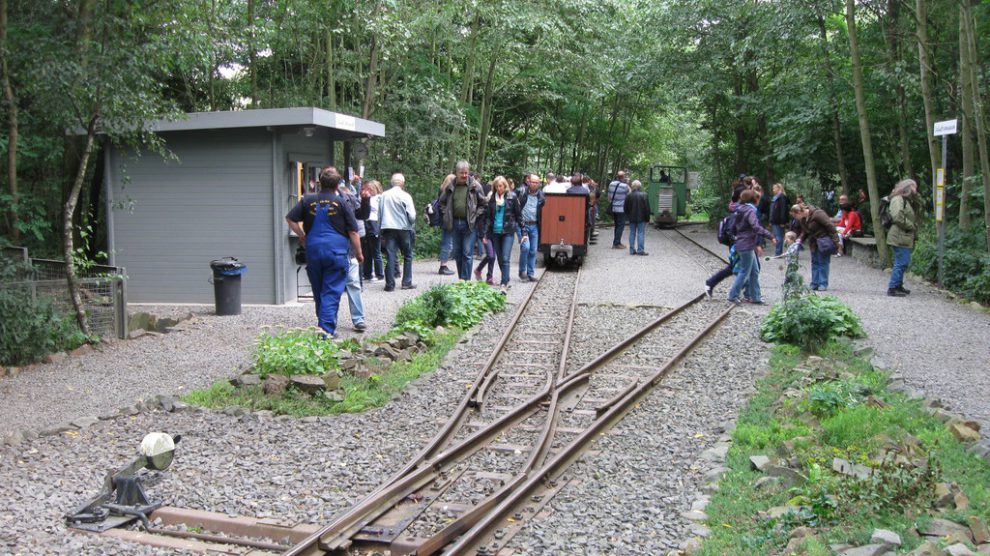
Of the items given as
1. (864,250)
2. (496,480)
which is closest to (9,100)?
(496,480)

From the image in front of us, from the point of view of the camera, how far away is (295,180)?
14156 mm

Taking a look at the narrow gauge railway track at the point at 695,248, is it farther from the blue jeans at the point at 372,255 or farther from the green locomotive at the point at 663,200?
the blue jeans at the point at 372,255

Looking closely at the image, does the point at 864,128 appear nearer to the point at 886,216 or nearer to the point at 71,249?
the point at 886,216

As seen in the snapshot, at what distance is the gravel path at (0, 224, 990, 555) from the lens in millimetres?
5398

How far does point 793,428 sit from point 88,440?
5.43 m

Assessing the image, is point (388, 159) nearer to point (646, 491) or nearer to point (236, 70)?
point (236, 70)

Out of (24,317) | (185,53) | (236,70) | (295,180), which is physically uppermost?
(236,70)

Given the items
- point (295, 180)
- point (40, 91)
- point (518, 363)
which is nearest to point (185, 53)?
point (40, 91)

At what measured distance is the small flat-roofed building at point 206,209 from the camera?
1372 cm

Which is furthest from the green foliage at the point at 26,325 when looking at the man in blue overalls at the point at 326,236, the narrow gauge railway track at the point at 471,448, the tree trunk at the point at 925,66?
the tree trunk at the point at 925,66

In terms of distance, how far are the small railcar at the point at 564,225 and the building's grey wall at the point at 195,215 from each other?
7105mm

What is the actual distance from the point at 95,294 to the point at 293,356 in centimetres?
433

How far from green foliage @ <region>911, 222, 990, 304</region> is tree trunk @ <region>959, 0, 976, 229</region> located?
465 millimetres

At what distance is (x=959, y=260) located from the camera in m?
15.8
